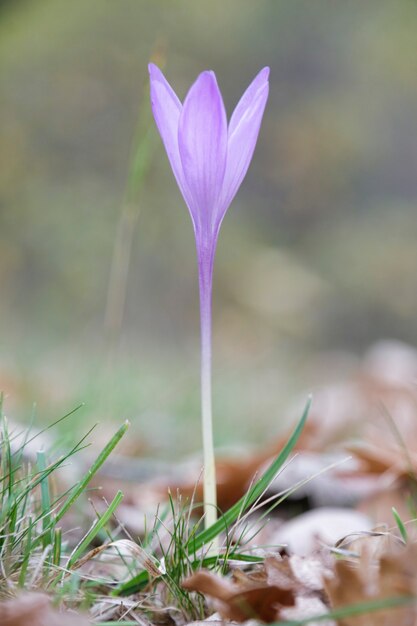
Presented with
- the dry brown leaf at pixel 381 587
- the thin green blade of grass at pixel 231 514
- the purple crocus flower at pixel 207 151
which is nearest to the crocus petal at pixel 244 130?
the purple crocus flower at pixel 207 151

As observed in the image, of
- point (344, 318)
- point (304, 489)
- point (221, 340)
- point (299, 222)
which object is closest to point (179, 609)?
point (304, 489)

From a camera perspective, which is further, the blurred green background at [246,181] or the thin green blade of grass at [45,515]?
the blurred green background at [246,181]

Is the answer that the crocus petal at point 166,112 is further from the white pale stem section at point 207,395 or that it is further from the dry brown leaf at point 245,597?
the dry brown leaf at point 245,597

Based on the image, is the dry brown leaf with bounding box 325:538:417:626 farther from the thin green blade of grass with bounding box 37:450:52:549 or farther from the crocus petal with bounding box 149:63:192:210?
the crocus petal with bounding box 149:63:192:210

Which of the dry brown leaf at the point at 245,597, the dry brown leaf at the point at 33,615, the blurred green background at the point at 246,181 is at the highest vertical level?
the blurred green background at the point at 246,181

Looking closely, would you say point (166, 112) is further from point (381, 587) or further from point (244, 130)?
point (381, 587)

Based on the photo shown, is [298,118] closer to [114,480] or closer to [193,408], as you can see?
[193,408]
